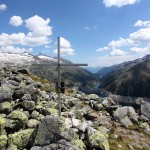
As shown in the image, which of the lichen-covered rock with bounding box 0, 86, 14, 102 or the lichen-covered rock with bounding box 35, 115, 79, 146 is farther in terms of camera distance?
the lichen-covered rock with bounding box 0, 86, 14, 102

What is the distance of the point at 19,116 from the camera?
103 feet

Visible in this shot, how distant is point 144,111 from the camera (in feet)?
174

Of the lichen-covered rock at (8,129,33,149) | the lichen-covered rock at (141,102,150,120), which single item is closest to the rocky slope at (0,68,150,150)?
the lichen-covered rock at (8,129,33,149)

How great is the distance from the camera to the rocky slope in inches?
1048

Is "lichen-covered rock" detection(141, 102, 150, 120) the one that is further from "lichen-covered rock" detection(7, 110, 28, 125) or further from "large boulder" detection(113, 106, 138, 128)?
"lichen-covered rock" detection(7, 110, 28, 125)

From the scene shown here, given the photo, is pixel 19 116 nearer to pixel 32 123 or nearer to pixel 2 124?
pixel 32 123

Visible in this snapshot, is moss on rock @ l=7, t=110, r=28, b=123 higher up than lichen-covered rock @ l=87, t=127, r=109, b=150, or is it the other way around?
moss on rock @ l=7, t=110, r=28, b=123

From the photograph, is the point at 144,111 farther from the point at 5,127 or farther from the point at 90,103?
the point at 5,127

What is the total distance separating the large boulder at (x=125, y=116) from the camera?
42.3 metres

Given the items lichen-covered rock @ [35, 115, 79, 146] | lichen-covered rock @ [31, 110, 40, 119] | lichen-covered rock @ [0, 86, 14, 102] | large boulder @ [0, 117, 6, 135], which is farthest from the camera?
lichen-covered rock @ [0, 86, 14, 102]

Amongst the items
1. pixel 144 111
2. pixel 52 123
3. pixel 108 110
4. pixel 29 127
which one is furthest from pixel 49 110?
pixel 144 111

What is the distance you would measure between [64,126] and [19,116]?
6.83 metres

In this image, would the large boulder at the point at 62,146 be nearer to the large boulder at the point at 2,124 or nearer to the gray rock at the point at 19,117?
the large boulder at the point at 2,124

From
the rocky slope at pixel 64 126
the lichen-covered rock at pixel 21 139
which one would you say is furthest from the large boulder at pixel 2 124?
the lichen-covered rock at pixel 21 139
